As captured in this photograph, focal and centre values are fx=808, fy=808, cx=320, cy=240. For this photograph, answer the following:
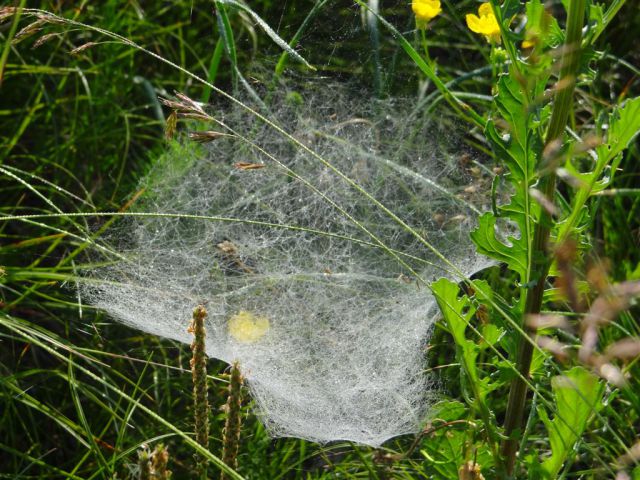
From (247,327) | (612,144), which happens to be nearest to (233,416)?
(612,144)

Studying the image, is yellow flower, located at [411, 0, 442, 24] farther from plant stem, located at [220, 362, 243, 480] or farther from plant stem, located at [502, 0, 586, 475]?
plant stem, located at [220, 362, 243, 480]

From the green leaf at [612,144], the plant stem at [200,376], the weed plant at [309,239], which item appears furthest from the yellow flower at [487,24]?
the plant stem at [200,376]

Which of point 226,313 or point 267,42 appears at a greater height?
point 267,42

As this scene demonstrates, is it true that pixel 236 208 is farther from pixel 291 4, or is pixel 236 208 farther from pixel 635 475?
pixel 635 475

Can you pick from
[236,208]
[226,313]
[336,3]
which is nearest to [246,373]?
[226,313]

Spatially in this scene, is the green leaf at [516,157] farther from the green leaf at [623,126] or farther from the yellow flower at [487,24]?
the yellow flower at [487,24]

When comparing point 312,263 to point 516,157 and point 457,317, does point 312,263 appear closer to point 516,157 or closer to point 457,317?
point 457,317

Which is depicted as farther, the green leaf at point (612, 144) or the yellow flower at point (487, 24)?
the yellow flower at point (487, 24)
